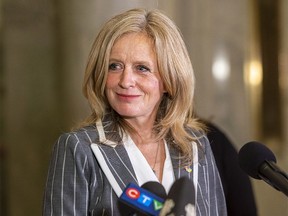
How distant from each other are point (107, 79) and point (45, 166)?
168 centimetres

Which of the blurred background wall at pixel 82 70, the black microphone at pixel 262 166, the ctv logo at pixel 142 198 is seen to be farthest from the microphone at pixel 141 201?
the blurred background wall at pixel 82 70

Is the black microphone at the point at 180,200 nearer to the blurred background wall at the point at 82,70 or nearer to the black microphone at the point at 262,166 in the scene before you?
the black microphone at the point at 262,166

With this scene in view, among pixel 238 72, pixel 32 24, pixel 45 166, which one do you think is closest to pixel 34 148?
pixel 45 166

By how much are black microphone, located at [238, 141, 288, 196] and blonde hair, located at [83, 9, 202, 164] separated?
0.39m

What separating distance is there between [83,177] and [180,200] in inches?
22.5

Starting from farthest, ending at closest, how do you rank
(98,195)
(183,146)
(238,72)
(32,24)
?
(238,72) → (32,24) → (183,146) → (98,195)

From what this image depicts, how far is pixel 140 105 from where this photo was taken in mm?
1685

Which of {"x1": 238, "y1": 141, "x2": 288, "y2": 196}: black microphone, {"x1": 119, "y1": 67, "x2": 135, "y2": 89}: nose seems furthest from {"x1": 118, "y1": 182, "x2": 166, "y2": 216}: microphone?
{"x1": 119, "y1": 67, "x2": 135, "y2": 89}: nose

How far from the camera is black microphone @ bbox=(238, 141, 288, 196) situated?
Answer: 3.98 ft

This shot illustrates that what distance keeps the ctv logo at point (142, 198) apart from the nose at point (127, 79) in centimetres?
57

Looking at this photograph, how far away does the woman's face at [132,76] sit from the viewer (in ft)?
5.40

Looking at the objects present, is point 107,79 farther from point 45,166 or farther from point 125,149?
point 45,166

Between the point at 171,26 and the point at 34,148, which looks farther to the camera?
the point at 34,148

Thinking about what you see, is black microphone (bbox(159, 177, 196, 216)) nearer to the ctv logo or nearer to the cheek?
the ctv logo
